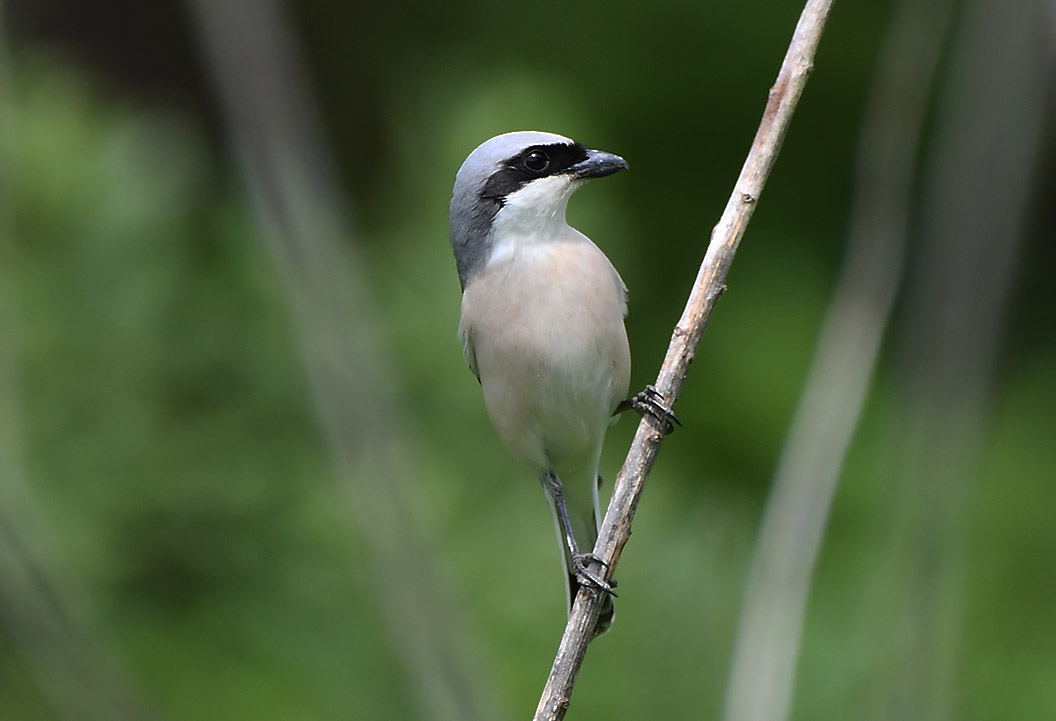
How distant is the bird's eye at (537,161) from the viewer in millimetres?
2551

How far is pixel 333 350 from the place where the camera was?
6.81 feet

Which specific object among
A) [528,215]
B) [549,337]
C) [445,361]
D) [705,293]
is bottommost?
[445,361]

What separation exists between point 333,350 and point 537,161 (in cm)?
74

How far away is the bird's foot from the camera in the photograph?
2.13 m

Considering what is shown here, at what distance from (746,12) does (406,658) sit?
3.43 metres

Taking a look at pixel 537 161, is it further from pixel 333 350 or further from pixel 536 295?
pixel 333 350

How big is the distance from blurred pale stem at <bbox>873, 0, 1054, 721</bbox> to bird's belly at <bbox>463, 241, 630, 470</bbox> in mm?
648

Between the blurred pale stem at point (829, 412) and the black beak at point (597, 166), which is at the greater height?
the black beak at point (597, 166)

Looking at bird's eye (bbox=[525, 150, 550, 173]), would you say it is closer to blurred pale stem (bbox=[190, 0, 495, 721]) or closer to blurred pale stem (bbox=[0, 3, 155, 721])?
blurred pale stem (bbox=[190, 0, 495, 721])

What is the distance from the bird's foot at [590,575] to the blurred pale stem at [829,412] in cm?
27

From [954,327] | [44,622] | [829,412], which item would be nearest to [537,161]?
[829,412]

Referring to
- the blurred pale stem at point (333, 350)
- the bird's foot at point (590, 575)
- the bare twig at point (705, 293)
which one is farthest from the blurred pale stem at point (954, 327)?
the blurred pale stem at point (333, 350)

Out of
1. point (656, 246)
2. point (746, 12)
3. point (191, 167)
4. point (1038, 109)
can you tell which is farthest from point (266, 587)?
point (746, 12)

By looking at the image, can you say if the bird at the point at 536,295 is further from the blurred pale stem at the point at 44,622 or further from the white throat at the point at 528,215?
the blurred pale stem at the point at 44,622
